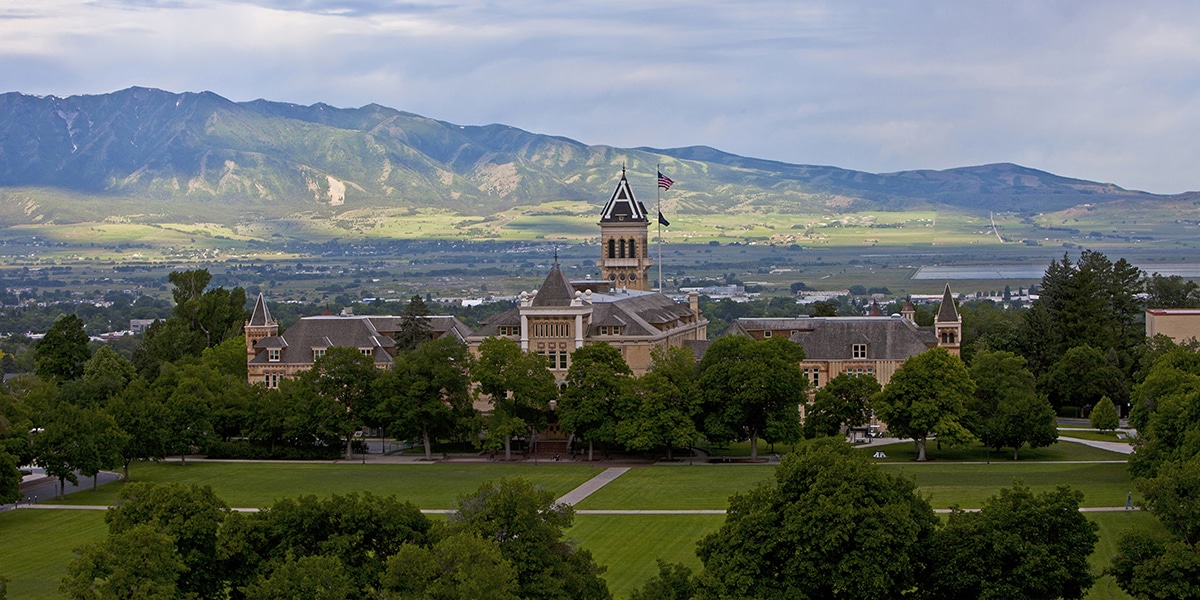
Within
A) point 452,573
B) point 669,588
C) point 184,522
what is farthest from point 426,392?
point 452,573

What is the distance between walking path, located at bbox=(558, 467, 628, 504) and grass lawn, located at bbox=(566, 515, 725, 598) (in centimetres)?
408

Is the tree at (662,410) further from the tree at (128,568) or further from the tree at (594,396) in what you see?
the tree at (128,568)

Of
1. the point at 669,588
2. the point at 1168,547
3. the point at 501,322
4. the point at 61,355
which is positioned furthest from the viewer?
the point at 61,355

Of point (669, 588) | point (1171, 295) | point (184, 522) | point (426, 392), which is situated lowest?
point (669, 588)

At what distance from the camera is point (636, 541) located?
6200cm

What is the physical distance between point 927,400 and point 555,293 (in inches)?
1017

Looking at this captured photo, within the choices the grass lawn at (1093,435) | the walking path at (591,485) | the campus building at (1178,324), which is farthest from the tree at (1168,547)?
the campus building at (1178,324)

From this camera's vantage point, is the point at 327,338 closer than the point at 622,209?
Yes

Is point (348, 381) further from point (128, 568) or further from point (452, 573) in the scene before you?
point (452, 573)

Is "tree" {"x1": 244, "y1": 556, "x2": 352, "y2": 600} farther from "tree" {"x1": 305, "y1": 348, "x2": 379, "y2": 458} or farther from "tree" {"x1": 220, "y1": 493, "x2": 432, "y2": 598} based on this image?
"tree" {"x1": 305, "y1": 348, "x2": 379, "y2": 458}

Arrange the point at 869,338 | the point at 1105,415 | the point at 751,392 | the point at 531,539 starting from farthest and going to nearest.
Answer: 1. the point at 869,338
2. the point at 1105,415
3. the point at 751,392
4. the point at 531,539

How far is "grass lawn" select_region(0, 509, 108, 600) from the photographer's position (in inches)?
2207

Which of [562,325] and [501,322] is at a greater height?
[501,322]

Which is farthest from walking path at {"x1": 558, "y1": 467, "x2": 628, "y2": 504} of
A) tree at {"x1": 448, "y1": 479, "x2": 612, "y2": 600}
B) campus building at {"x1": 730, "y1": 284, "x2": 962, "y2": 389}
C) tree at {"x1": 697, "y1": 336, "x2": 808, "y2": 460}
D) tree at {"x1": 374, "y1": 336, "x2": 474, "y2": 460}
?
tree at {"x1": 448, "y1": 479, "x2": 612, "y2": 600}
